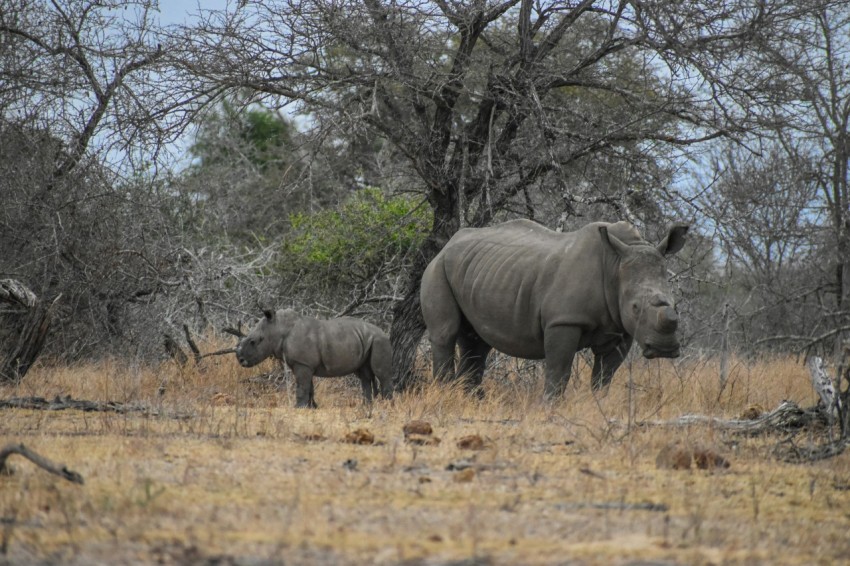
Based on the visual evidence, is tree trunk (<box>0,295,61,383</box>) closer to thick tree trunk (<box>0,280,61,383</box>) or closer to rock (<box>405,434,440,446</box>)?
thick tree trunk (<box>0,280,61,383</box>)

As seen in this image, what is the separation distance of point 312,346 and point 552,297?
2.04 meters

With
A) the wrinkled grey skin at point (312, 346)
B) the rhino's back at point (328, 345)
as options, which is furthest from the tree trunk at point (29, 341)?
the rhino's back at point (328, 345)

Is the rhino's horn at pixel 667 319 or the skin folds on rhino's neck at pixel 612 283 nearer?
the rhino's horn at pixel 667 319

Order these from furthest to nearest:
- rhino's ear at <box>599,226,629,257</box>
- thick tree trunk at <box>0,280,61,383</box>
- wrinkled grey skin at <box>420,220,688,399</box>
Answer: thick tree trunk at <box>0,280,61,383</box>, rhino's ear at <box>599,226,629,257</box>, wrinkled grey skin at <box>420,220,688,399</box>

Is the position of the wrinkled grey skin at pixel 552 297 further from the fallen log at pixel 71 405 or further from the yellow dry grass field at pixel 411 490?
the fallen log at pixel 71 405

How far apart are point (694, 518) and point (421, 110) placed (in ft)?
23.8

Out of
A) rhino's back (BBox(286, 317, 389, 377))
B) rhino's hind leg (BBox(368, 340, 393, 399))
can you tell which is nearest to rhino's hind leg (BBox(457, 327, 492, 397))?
rhino's hind leg (BBox(368, 340, 393, 399))

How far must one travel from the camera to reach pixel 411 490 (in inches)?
188

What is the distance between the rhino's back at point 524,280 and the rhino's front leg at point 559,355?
0.08 m

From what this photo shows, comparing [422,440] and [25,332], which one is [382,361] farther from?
[422,440]

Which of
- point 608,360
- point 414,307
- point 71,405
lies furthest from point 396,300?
point 71,405

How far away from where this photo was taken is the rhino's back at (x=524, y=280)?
8297 mm

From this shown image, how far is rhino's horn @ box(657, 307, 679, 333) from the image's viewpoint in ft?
24.9

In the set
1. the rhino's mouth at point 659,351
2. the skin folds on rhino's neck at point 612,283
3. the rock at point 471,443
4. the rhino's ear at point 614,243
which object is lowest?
the rock at point 471,443
